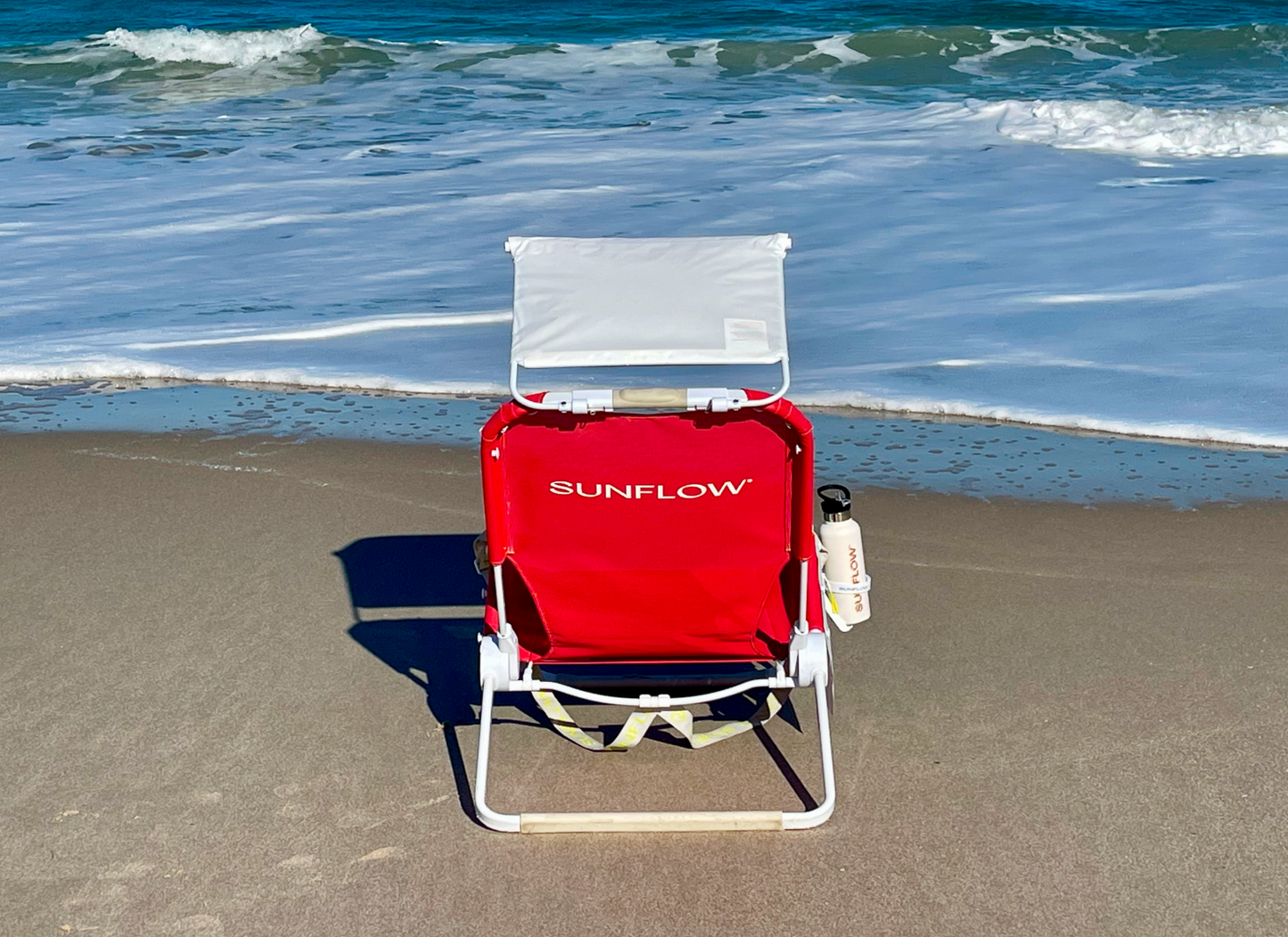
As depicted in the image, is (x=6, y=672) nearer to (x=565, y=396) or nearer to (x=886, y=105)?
(x=565, y=396)

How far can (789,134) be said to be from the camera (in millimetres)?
13727

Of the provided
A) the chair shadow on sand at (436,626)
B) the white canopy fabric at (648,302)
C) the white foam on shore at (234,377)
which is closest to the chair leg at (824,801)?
the chair shadow on sand at (436,626)

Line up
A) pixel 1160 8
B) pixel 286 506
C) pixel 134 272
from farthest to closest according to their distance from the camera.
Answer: pixel 1160 8 < pixel 134 272 < pixel 286 506

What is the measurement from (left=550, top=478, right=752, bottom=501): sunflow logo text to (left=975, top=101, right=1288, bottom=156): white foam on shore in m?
10.6

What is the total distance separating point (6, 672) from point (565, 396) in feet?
6.21

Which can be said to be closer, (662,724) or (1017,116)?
(662,724)

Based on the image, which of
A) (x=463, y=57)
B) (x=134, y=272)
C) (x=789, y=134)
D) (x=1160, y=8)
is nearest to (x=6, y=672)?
(x=134, y=272)

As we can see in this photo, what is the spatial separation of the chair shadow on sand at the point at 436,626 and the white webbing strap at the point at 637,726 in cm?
17

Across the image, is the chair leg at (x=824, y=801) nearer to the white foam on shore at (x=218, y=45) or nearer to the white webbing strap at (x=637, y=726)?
the white webbing strap at (x=637, y=726)

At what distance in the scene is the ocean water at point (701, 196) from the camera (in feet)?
22.8

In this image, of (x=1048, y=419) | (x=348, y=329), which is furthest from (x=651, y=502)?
(x=348, y=329)

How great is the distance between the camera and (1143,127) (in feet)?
43.8

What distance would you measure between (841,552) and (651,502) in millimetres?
652

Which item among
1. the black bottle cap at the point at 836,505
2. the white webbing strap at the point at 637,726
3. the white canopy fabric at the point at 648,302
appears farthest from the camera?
the black bottle cap at the point at 836,505
